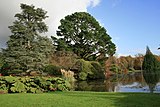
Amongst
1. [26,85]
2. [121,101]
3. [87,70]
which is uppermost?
[87,70]

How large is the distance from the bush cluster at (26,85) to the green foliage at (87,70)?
1837 cm

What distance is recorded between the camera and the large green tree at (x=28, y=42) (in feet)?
67.6

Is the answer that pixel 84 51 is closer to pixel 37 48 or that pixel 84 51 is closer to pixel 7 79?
pixel 37 48

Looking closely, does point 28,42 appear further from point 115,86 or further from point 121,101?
point 121,101

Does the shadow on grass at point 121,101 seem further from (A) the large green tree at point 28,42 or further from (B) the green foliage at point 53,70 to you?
(B) the green foliage at point 53,70

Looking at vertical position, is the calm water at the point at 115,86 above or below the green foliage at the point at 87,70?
below

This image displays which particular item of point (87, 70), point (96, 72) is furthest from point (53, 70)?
point (96, 72)

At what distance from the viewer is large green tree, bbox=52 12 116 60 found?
4389 centimetres

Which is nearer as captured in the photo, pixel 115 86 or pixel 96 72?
pixel 115 86

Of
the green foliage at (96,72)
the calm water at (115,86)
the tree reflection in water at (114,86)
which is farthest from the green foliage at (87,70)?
the calm water at (115,86)

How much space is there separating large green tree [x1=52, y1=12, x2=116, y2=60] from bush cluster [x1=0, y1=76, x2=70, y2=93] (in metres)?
29.3

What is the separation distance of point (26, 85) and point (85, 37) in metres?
30.7

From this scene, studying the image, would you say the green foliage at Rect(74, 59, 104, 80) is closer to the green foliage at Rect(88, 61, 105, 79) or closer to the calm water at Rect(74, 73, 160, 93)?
the green foliage at Rect(88, 61, 105, 79)

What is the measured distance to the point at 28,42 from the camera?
70.6 ft
